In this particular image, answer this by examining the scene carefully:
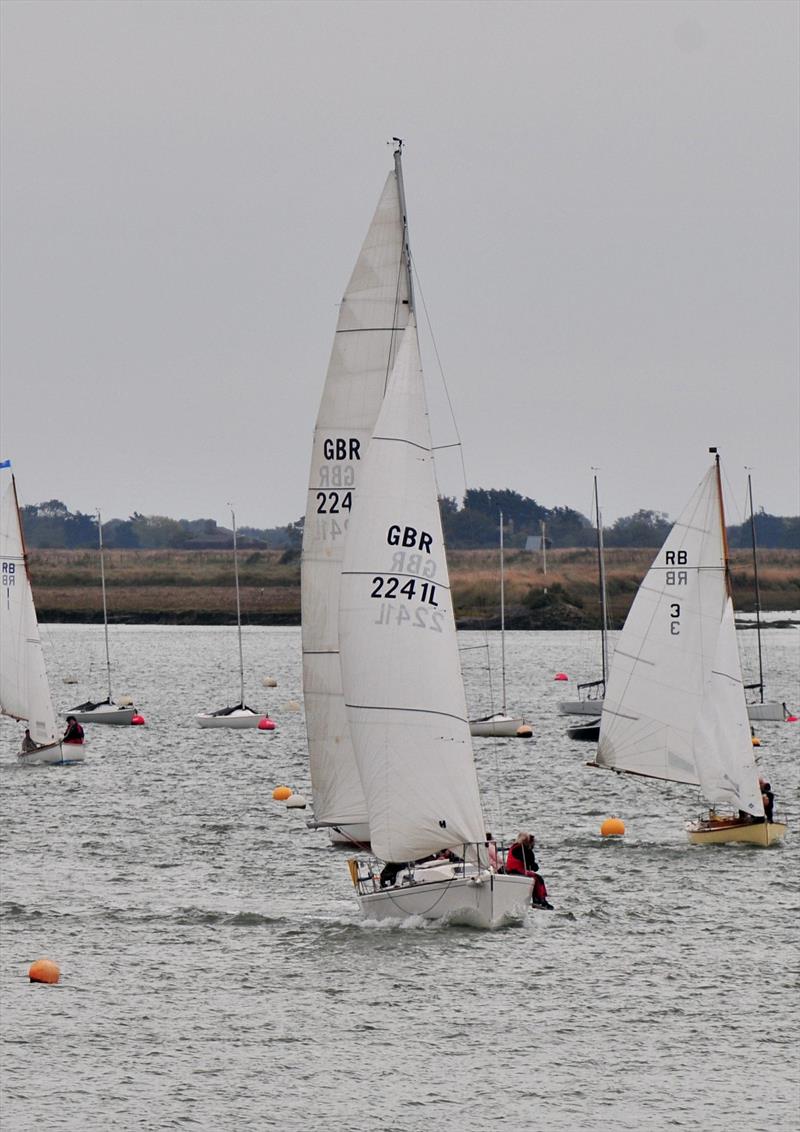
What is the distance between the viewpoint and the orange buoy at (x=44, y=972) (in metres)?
30.2

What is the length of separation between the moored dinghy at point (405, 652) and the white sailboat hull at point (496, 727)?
42.2 metres

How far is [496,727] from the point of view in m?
73.9

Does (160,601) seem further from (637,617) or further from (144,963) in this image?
(144,963)

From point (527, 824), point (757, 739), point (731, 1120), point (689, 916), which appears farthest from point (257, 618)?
point (731, 1120)

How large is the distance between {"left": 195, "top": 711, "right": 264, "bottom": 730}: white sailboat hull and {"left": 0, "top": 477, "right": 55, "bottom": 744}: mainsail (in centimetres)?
1507

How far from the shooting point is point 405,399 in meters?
29.7

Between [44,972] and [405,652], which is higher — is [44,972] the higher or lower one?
the lower one

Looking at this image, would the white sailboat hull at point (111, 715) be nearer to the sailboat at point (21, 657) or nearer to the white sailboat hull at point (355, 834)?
the sailboat at point (21, 657)

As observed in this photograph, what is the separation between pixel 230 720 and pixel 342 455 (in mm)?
47501

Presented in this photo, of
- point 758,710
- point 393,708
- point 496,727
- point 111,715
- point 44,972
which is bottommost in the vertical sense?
point 44,972

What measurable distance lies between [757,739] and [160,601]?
130 m

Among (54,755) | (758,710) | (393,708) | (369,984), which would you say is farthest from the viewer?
(758,710)

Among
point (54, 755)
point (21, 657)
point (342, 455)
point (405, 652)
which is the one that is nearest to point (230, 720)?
point (54, 755)

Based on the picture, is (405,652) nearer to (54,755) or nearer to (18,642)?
(18,642)
